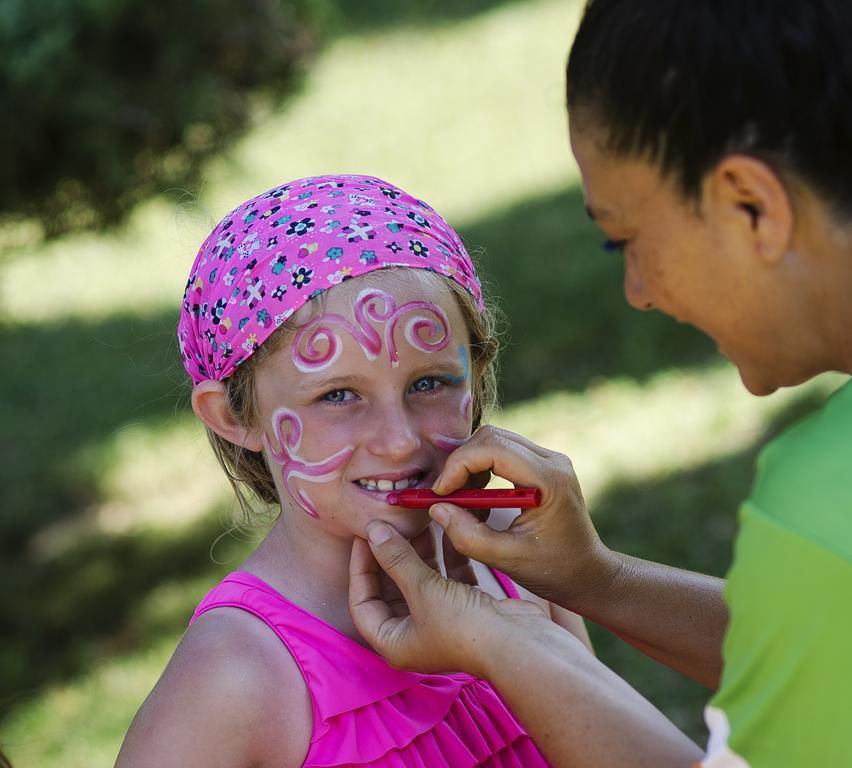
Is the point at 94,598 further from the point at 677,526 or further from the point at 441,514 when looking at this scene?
the point at 441,514

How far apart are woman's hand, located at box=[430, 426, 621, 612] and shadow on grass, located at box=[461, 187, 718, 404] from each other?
3.90 metres

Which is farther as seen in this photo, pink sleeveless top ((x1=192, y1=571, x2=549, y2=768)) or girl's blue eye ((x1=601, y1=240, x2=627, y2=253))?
pink sleeveless top ((x1=192, y1=571, x2=549, y2=768))

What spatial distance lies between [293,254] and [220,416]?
38 cm

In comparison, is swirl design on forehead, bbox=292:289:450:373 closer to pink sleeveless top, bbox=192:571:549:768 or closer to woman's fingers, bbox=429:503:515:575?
woman's fingers, bbox=429:503:515:575

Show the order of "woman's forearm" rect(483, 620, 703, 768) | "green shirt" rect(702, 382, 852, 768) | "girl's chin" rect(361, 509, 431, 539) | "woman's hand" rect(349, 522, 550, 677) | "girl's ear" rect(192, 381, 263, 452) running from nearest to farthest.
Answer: "green shirt" rect(702, 382, 852, 768), "woman's forearm" rect(483, 620, 703, 768), "woman's hand" rect(349, 522, 550, 677), "girl's chin" rect(361, 509, 431, 539), "girl's ear" rect(192, 381, 263, 452)

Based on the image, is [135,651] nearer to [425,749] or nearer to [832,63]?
[425,749]

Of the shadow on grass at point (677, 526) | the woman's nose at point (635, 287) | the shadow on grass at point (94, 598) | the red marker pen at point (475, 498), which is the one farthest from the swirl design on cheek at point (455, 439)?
the shadow on grass at point (94, 598)

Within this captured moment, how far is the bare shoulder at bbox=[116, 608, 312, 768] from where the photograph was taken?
1.92m

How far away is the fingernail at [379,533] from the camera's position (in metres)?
2.07

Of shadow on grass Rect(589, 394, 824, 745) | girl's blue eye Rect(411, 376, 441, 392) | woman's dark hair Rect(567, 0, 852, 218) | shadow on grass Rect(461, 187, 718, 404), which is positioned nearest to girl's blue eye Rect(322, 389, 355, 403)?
girl's blue eye Rect(411, 376, 441, 392)

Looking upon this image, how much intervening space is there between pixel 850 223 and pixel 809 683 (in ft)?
1.82

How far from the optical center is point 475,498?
203 centimetres

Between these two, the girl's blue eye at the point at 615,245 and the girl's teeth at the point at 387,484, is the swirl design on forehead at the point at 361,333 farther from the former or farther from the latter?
the girl's blue eye at the point at 615,245

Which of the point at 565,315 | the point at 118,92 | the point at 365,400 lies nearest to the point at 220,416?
the point at 365,400
